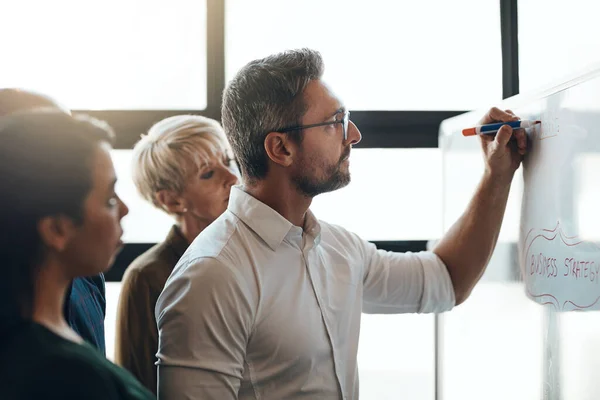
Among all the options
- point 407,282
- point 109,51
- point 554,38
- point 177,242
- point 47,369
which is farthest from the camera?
point 109,51

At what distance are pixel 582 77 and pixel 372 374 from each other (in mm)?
1509

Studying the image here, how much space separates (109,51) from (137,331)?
3.35 feet

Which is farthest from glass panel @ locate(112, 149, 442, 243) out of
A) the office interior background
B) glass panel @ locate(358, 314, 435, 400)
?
glass panel @ locate(358, 314, 435, 400)

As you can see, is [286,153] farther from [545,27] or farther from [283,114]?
[545,27]

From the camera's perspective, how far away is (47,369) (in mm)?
654

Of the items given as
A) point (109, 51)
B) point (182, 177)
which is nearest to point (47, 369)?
point (182, 177)

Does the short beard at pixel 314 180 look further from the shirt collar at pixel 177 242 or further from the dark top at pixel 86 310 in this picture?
the shirt collar at pixel 177 242

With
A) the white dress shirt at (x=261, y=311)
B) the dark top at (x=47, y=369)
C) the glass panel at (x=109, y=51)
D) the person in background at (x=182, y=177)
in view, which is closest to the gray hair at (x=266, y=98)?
the white dress shirt at (x=261, y=311)

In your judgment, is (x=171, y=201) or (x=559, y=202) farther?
(x=171, y=201)

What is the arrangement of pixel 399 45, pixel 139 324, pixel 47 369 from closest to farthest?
pixel 47 369, pixel 139 324, pixel 399 45

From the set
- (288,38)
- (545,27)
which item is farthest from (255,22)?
(545,27)

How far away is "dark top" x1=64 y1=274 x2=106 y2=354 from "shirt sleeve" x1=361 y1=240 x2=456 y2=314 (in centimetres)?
60

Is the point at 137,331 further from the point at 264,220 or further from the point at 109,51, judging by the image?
the point at 109,51

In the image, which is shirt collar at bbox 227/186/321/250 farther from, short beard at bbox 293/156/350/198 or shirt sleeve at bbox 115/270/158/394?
shirt sleeve at bbox 115/270/158/394
